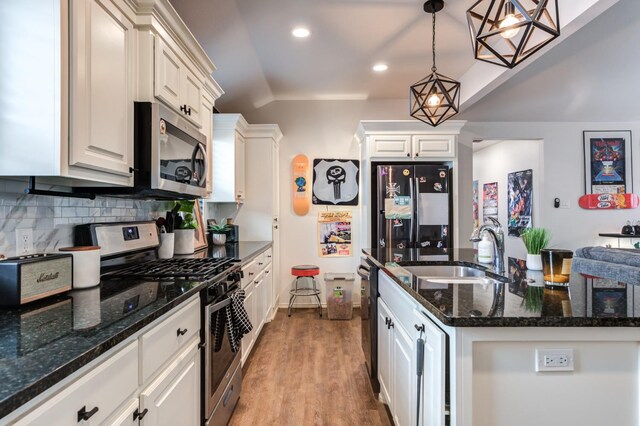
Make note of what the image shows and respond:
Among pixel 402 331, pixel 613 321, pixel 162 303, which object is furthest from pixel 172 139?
pixel 613 321

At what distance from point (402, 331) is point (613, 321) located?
83cm

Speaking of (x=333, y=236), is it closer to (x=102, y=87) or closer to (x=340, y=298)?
(x=340, y=298)

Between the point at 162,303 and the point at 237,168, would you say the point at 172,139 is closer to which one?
the point at 162,303

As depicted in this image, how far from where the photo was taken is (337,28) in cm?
284

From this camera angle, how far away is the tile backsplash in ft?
4.31

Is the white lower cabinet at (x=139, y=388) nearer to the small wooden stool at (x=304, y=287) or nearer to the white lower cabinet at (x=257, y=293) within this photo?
the white lower cabinet at (x=257, y=293)

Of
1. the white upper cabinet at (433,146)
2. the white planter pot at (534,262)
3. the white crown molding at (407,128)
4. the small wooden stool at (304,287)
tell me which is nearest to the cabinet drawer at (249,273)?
the small wooden stool at (304,287)

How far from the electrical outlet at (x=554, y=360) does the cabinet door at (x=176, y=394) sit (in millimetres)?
1223

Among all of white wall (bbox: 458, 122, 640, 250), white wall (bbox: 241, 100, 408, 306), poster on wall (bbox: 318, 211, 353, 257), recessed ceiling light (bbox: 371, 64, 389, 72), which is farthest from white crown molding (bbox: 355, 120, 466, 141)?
white wall (bbox: 458, 122, 640, 250)

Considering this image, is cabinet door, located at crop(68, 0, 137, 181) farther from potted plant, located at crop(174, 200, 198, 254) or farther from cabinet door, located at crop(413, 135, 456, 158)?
cabinet door, located at crop(413, 135, 456, 158)

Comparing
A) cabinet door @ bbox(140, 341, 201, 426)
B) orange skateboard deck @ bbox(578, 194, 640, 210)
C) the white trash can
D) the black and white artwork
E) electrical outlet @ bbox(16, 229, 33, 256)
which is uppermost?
the black and white artwork

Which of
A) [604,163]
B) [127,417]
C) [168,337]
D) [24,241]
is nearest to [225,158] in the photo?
[24,241]

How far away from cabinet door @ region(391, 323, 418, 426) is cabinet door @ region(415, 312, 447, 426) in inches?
5.9

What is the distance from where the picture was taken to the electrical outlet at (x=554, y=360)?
1.04 meters
